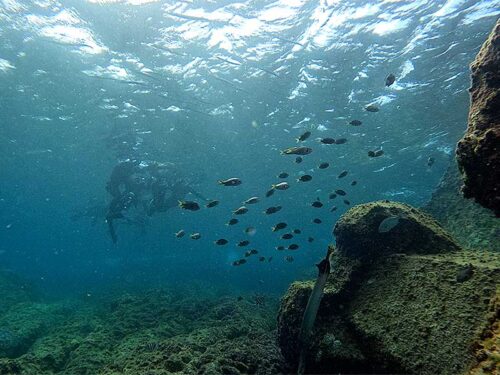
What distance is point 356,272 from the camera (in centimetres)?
642

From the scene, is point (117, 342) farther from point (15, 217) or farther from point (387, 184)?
point (15, 217)

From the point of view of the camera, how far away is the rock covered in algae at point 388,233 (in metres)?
6.14

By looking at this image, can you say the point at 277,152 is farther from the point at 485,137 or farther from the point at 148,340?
the point at 485,137

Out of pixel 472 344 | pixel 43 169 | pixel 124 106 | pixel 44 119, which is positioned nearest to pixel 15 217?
pixel 43 169

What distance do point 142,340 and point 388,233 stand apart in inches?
309

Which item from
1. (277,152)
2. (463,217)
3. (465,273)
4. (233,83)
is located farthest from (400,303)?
(277,152)

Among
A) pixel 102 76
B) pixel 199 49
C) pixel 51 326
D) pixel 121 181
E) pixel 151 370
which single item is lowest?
pixel 51 326

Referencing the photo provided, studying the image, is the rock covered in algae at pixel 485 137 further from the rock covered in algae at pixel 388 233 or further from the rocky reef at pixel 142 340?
the rocky reef at pixel 142 340

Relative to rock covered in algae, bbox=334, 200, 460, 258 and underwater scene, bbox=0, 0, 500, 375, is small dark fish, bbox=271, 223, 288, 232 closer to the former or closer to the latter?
underwater scene, bbox=0, 0, 500, 375

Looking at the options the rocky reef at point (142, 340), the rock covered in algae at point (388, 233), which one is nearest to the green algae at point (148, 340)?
the rocky reef at point (142, 340)

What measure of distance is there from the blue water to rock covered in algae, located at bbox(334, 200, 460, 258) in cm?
955

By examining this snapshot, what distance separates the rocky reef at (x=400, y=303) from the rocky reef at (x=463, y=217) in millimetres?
3928

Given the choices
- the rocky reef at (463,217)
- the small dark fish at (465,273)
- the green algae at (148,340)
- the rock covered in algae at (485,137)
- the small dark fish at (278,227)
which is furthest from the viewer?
the small dark fish at (278,227)

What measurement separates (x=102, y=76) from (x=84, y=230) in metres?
62.2
